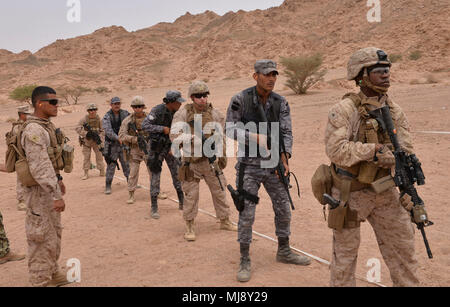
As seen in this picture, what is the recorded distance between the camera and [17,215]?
6996mm

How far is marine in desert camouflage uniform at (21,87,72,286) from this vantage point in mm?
3516

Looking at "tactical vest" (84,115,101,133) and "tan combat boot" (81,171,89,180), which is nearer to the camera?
"tactical vest" (84,115,101,133)

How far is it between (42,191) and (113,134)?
13.5 ft

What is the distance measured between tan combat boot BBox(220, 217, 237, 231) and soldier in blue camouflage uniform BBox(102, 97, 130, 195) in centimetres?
307

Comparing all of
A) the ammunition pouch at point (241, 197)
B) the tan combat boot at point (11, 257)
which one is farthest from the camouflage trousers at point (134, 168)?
the ammunition pouch at point (241, 197)

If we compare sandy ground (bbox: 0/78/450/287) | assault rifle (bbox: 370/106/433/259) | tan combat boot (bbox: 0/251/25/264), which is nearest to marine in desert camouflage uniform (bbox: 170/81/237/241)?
sandy ground (bbox: 0/78/450/287)

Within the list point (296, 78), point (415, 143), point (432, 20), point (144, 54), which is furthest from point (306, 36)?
point (415, 143)

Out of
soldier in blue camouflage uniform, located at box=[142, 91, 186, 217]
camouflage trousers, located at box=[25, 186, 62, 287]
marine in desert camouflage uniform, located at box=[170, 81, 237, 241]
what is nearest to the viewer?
camouflage trousers, located at box=[25, 186, 62, 287]

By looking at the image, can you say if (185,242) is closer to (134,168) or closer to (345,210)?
(134,168)

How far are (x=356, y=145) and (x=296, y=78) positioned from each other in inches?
843

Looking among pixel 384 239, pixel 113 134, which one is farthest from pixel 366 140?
pixel 113 134

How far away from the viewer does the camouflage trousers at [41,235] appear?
12.0 ft

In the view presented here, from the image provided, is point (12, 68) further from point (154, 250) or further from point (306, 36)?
point (154, 250)

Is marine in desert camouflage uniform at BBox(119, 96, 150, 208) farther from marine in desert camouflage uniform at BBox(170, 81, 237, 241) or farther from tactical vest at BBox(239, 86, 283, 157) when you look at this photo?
tactical vest at BBox(239, 86, 283, 157)
